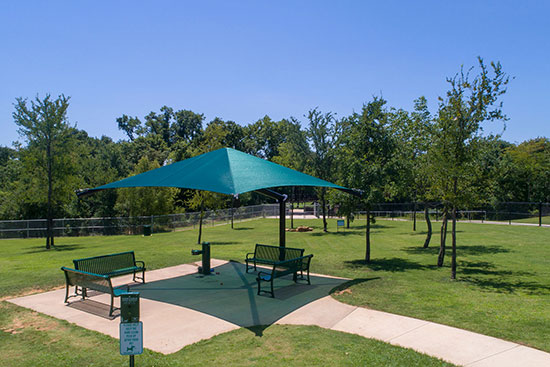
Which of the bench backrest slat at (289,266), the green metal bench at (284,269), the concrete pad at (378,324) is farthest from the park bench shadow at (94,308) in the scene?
the concrete pad at (378,324)

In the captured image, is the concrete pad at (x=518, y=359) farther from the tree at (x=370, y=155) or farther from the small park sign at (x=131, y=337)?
the tree at (x=370, y=155)

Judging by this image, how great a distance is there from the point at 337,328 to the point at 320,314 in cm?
94

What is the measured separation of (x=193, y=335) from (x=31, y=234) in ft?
87.9

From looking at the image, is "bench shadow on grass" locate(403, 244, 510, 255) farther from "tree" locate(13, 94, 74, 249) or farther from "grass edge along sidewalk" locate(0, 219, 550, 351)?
"tree" locate(13, 94, 74, 249)

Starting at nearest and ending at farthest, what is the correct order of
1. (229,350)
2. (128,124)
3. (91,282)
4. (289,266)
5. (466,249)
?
(229,350) < (91,282) < (289,266) < (466,249) < (128,124)

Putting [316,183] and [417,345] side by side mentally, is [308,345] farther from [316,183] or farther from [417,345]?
[316,183]

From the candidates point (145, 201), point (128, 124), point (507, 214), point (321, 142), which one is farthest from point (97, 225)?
point (128, 124)

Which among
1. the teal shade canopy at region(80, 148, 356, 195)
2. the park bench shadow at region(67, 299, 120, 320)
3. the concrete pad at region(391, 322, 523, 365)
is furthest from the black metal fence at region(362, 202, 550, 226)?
the park bench shadow at region(67, 299, 120, 320)

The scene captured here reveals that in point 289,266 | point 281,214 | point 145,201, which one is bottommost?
point 289,266

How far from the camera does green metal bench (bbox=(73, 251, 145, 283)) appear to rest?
1024 centimetres

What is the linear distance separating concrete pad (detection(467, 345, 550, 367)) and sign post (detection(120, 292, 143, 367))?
4.60m

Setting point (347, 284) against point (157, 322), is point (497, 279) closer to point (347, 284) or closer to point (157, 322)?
point (347, 284)

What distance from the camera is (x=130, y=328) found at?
4.42 metres

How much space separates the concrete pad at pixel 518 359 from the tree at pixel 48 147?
2235 centimetres
